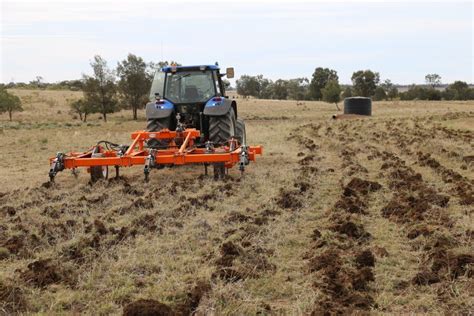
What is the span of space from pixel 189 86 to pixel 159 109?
878mm

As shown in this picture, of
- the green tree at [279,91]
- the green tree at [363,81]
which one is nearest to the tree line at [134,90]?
the green tree at [363,81]

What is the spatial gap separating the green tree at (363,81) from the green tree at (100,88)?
1318 inches

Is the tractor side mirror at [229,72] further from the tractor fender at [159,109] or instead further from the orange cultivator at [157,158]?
the orange cultivator at [157,158]

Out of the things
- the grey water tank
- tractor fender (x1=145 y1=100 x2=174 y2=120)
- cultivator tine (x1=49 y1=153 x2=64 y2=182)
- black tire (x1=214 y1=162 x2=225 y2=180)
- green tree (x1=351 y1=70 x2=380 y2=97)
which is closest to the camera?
cultivator tine (x1=49 y1=153 x2=64 y2=182)

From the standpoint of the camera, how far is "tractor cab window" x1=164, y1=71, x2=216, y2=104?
35.1ft

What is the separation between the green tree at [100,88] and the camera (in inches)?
1389

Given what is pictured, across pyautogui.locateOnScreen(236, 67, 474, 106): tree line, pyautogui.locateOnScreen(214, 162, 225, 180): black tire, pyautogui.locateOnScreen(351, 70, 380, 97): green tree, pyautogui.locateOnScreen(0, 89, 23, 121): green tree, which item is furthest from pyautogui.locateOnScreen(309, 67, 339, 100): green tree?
pyautogui.locateOnScreen(214, 162, 225, 180): black tire

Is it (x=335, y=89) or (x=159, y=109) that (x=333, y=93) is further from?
(x=159, y=109)

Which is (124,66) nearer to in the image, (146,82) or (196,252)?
(146,82)

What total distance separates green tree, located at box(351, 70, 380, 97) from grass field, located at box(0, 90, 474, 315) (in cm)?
5367

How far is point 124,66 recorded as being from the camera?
36875 millimetres

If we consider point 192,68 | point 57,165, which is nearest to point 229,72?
point 192,68

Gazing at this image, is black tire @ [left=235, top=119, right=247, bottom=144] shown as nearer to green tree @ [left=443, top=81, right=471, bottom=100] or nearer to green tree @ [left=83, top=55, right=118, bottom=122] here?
green tree @ [left=83, top=55, right=118, bottom=122]

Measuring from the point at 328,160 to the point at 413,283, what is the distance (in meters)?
7.36
